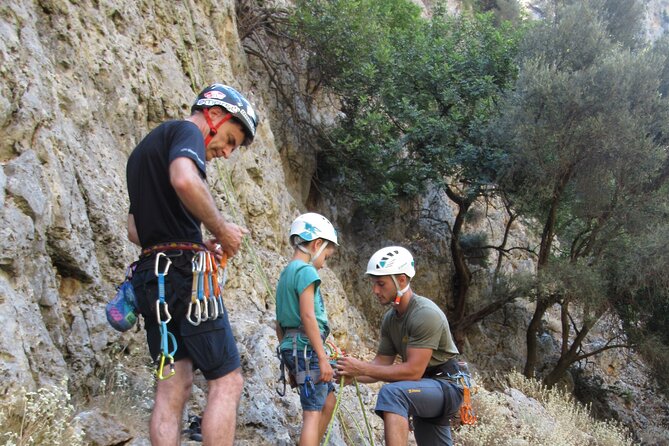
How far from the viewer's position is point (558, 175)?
43.9 feet

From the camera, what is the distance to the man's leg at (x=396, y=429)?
4.50 metres

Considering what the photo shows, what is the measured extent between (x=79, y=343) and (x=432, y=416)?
2636 mm

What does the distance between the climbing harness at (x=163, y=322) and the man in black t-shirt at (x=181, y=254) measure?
13 mm

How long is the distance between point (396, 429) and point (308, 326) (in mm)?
1067

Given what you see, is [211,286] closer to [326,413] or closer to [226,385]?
[226,385]

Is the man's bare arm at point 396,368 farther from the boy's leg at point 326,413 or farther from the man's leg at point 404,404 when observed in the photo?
the boy's leg at point 326,413

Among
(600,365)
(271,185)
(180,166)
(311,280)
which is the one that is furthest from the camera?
(600,365)

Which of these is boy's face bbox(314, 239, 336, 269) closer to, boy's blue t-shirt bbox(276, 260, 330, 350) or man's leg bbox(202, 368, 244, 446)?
boy's blue t-shirt bbox(276, 260, 330, 350)

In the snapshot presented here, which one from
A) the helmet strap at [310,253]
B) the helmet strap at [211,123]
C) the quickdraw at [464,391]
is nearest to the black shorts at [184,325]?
the helmet strap at [211,123]

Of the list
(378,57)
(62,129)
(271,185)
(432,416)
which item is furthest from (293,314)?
(378,57)

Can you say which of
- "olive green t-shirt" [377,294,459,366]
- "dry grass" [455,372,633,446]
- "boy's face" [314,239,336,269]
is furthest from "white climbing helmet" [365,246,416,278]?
"dry grass" [455,372,633,446]

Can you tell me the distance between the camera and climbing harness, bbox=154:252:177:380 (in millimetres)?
3215

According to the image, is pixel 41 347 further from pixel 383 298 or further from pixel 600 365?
pixel 600 365

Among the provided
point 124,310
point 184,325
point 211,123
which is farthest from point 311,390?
point 211,123
